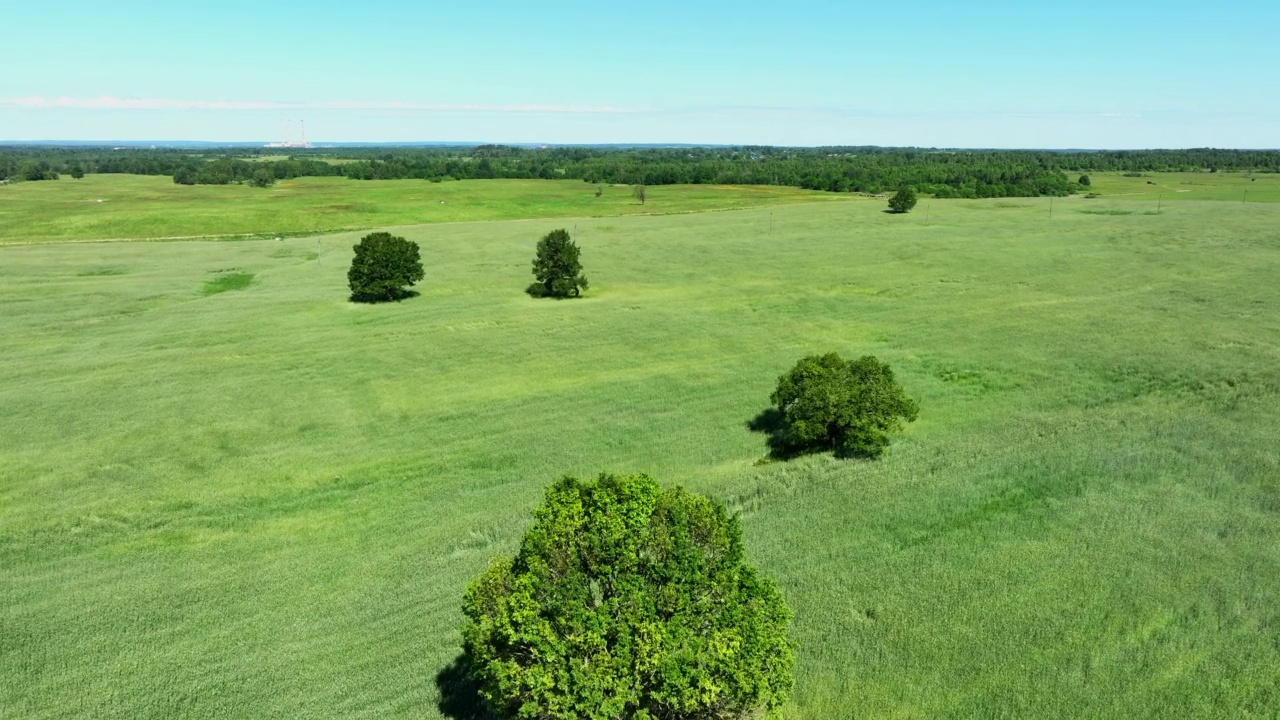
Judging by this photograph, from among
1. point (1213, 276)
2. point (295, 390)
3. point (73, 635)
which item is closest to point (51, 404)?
point (295, 390)

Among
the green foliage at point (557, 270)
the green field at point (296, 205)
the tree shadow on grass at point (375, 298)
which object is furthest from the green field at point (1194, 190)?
the tree shadow on grass at point (375, 298)

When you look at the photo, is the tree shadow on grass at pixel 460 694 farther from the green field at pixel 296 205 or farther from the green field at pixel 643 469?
the green field at pixel 296 205

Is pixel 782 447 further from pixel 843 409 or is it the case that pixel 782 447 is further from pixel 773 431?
pixel 843 409

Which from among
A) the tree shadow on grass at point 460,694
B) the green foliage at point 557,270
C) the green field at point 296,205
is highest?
the green field at point 296,205

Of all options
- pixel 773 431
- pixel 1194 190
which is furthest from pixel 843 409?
pixel 1194 190

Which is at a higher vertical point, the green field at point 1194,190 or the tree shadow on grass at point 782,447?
the green field at point 1194,190

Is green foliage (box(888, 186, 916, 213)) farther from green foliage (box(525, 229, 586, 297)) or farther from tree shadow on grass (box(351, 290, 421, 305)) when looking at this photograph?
tree shadow on grass (box(351, 290, 421, 305))
